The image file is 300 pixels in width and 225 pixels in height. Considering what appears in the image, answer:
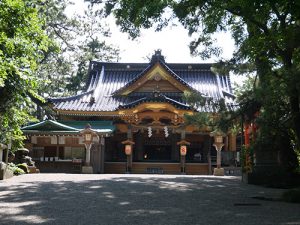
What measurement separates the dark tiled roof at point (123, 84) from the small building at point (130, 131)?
0.08 m

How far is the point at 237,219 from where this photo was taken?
6.61 m

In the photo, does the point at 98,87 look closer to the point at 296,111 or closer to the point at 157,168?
the point at 157,168

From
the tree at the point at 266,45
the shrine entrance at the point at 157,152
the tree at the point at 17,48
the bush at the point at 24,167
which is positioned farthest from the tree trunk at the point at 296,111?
the shrine entrance at the point at 157,152

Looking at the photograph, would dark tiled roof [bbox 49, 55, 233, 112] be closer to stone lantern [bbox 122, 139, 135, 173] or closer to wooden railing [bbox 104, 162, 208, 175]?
stone lantern [bbox 122, 139, 135, 173]

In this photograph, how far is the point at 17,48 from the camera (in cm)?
836

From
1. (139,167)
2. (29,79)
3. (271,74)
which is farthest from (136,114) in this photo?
(29,79)

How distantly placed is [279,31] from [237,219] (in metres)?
5.69

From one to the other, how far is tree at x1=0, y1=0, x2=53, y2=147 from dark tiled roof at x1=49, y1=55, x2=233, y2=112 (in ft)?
→ 47.4

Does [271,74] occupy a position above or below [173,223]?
above

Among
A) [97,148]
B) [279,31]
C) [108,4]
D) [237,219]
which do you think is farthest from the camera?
[97,148]

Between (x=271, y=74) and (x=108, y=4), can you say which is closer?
(x=271, y=74)

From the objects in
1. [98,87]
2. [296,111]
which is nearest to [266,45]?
[296,111]

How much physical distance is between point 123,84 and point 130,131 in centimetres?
690

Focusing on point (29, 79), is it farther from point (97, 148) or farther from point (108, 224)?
point (97, 148)
